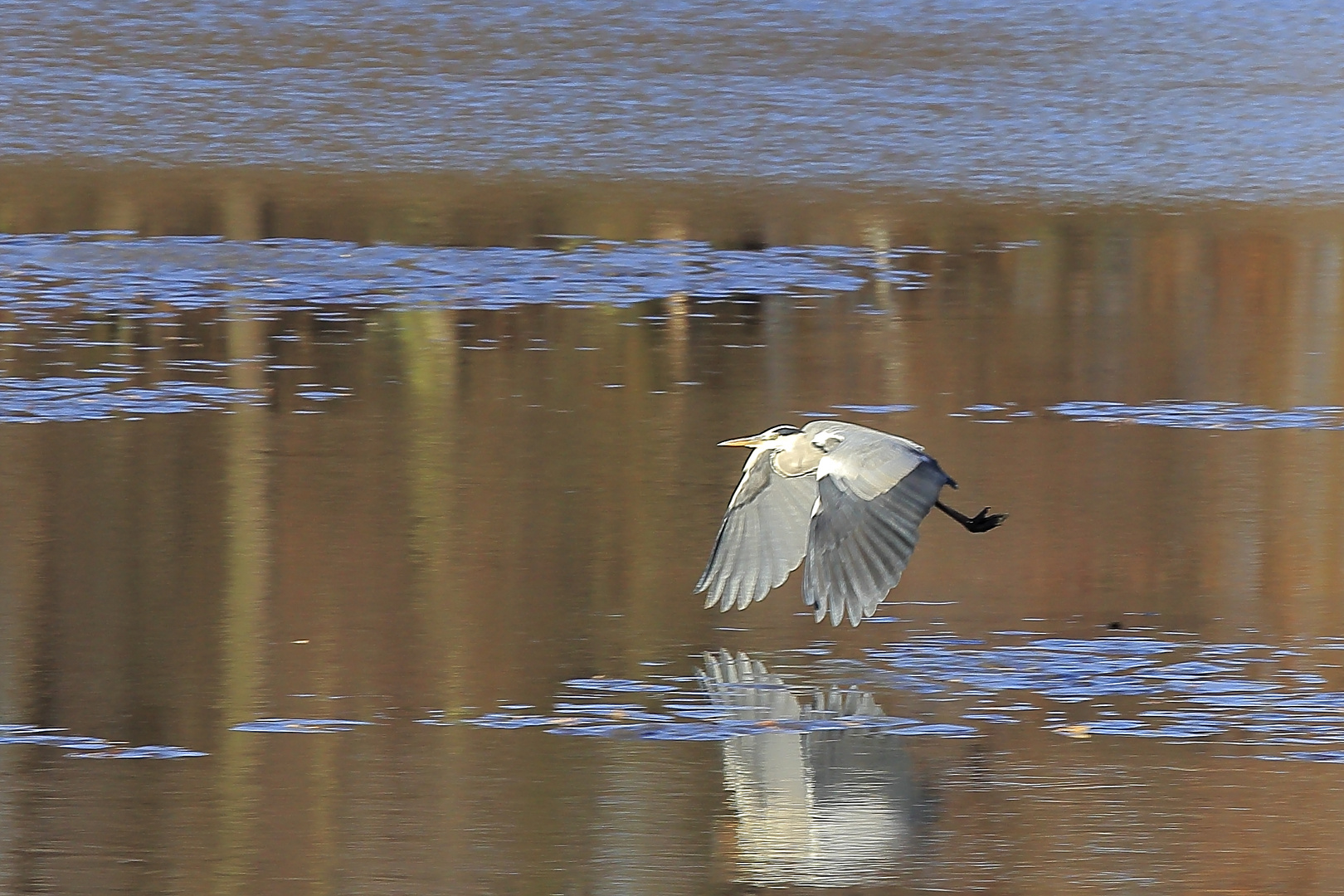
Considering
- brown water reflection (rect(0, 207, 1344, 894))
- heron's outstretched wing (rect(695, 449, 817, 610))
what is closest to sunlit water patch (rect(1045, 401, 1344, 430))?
brown water reflection (rect(0, 207, 1344, 894))

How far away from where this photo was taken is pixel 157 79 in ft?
56.7

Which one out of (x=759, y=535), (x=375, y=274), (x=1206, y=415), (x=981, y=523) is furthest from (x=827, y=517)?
(x=375, y=274)

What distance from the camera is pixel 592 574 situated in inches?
291

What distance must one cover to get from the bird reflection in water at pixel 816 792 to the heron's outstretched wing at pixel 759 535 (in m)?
0.51

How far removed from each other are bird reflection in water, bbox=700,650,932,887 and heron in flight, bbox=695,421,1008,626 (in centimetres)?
28

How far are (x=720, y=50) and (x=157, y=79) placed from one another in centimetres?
393

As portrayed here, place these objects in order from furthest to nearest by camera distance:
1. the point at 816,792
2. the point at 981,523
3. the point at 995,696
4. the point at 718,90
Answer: the point at 718,90
the point at 981,523
the point at 995,696
the point at 816,792

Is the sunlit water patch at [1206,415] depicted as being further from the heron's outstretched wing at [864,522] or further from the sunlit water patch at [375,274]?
the heron's outstretched wing at [864,522]

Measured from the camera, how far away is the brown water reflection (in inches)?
206

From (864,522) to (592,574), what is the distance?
45.8 inches

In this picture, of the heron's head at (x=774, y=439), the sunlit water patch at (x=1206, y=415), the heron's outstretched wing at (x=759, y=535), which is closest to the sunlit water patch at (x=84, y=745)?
the heron's outstretched wing at (x=759, y=535)

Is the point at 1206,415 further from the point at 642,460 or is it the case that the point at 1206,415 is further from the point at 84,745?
the point at 84,745

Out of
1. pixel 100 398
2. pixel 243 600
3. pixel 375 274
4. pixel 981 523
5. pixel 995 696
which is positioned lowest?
pixel 995 696

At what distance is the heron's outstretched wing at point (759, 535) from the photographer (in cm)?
693
